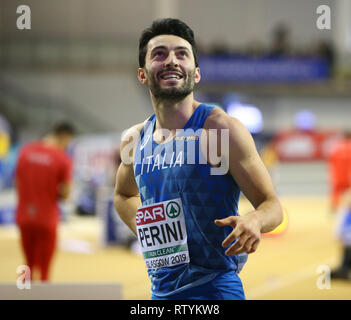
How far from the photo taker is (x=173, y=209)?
2.13m

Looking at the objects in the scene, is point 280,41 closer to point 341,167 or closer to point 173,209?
point 341,167

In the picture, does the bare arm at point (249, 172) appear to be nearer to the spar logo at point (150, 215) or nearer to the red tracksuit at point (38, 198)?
the spar logo at point (150, 215)

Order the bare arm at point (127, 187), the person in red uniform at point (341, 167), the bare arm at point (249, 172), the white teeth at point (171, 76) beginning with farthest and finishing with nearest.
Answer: the person in red uniform at point (341, 167), the bare arm at point (127, 187), the white teeth at point (171, 76), the bare arm at point (249, 172)

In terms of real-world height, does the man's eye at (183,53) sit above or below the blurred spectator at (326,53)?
below

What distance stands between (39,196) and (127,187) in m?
3.26

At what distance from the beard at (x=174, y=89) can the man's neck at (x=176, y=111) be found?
0.03 m

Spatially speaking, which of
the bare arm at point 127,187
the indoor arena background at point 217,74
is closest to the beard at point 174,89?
the bare arm at point 127,187

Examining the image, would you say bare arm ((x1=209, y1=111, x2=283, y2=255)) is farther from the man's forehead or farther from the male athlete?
the man's forehead

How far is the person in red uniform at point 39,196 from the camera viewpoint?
5488mm

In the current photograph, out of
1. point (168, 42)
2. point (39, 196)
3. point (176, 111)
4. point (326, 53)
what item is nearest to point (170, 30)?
point (168, 42)

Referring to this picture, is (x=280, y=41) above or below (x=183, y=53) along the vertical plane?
above

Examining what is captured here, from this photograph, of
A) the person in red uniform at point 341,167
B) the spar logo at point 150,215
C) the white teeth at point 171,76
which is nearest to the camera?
the white teeth at point 171,76

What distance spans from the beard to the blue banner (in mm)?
17284

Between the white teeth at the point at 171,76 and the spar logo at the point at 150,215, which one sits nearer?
the white teeth at the point at 171,76
